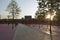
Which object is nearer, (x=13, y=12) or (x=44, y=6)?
(x=44, y=6)

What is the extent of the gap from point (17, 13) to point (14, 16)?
1444 millimetres

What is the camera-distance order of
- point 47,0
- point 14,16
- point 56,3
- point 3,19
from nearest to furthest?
point 56,3 < point 47,0 < point 14,16 < point 3,19

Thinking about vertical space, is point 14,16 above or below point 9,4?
below

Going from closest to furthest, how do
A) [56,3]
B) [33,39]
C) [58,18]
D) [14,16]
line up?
[33,39], [56,3], [58,18], [14,16]

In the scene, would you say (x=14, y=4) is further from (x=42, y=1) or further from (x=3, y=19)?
(x=42, y=1)

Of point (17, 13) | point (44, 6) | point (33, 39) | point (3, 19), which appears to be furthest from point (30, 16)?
point (33, 39)

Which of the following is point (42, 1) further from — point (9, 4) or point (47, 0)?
point (9, 4)

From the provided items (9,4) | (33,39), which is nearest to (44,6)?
(33,39)

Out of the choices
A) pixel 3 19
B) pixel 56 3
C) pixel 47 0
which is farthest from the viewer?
pixel 3 19

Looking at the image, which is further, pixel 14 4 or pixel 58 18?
pixel 14 4

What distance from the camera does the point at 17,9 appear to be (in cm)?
5159

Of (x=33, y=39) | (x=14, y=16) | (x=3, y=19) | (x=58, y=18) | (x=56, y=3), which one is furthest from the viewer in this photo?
(x=3, y=19)

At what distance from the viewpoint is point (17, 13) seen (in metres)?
51.2

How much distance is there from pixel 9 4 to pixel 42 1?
80.8 feet
